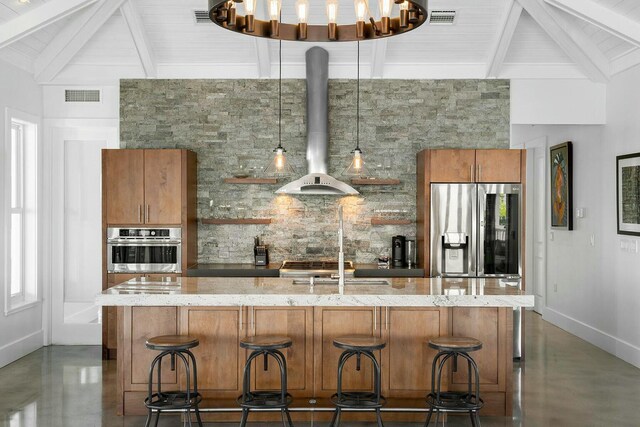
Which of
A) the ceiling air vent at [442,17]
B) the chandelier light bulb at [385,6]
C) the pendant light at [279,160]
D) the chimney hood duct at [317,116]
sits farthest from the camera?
the chimney hood duct at [317,116]

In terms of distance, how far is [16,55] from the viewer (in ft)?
21.9

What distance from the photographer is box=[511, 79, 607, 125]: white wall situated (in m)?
7.21

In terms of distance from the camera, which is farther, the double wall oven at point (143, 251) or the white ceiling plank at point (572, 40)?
the double wall oven at point (143, 251)

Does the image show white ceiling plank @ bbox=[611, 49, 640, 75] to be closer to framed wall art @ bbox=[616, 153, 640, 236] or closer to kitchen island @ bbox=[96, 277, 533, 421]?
framed wall art @ bbox=[616, 153, 640, 236]

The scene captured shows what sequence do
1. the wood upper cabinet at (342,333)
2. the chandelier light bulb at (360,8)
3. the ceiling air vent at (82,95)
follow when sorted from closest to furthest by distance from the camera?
the chandelier light bulb at (360,8) < the wood upper cabinet at (342,333) < the ceiling air vent at (82,95)

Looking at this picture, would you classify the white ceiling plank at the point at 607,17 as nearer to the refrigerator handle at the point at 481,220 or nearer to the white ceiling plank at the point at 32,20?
the refrigerator handle at the point at 481,220

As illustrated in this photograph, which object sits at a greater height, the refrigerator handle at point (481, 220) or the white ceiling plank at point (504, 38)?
the white ceiling plank at point (504, 38)

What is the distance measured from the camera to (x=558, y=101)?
7.26 m

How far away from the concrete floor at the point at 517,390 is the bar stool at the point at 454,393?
10.8 inches

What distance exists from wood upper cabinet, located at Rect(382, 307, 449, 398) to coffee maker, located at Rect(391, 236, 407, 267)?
97.6 inches

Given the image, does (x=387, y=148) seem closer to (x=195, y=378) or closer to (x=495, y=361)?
(x=495, y=361)

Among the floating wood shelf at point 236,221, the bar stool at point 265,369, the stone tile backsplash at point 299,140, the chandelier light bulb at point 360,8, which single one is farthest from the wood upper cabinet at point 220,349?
the stone tile backsplash at point 299,140

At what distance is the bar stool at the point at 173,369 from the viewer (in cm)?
423

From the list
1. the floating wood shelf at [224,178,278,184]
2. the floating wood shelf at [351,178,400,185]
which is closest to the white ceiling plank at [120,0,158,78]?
the floating wood shelf at [224,178,278,184]
